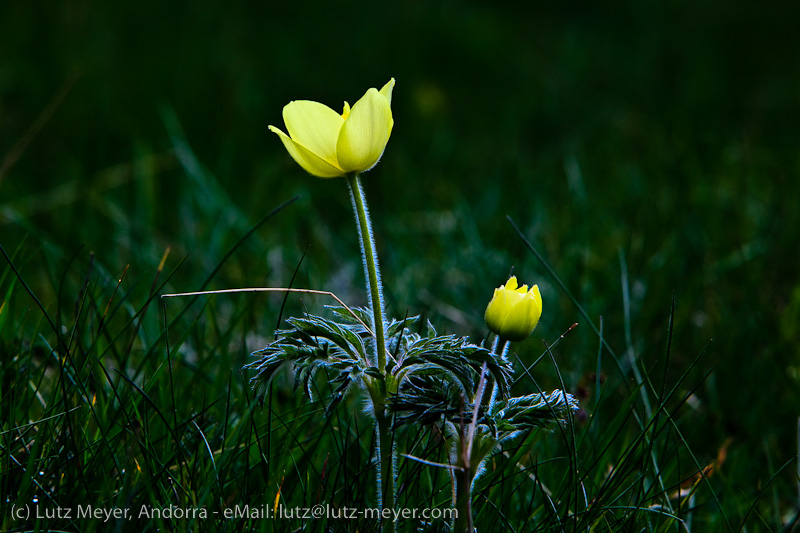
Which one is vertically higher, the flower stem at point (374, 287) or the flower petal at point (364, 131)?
the flower petal at point (364, 131)

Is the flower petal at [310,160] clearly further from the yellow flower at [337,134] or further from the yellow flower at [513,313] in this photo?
the yellow flower at [513,313]

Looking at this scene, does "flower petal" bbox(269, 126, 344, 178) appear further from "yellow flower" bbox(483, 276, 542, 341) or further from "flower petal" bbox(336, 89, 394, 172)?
"yellow flower" bbox(483, 276, 542, 341)

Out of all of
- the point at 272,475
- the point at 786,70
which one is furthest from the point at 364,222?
the point at 786,70

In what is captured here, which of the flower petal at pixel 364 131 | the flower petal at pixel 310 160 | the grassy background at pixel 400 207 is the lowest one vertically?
the grassy background at pixel 400 207

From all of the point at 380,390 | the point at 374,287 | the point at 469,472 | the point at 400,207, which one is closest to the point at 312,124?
the point at 374,287

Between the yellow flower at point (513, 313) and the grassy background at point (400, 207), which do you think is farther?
the grassy background at point (400, 207)

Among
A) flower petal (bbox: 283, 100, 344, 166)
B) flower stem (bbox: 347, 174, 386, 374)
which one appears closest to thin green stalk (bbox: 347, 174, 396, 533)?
flower stem (bbox: 347, 174, 386, 374)

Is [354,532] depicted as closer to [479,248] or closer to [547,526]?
[547,526]

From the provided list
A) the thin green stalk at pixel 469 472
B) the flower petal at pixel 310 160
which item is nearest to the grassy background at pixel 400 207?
the thin green stalk at pixel 469 472
